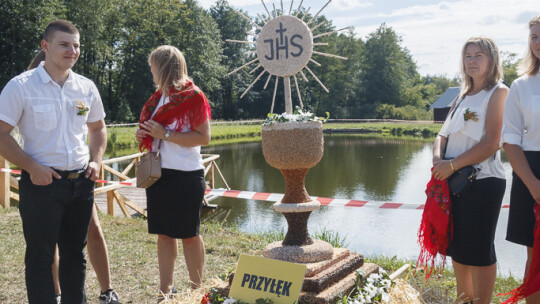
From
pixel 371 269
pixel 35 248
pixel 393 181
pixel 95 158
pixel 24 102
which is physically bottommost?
pixel 393 181

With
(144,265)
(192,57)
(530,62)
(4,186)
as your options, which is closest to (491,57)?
(530,62)

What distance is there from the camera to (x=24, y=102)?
2.46m

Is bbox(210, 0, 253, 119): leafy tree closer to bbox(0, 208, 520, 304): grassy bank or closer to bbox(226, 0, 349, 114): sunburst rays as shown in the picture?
bbox(0, 208, 520, 304): grassy bank

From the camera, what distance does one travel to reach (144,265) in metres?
3.89

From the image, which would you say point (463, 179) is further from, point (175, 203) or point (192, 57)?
point (192, 57)

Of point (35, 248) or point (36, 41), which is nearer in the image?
point (35, 248)

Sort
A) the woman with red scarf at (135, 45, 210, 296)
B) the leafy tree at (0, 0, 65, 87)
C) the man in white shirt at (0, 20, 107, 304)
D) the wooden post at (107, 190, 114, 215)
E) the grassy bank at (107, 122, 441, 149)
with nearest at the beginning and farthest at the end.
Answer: the man in white shirt at (0, 20, 107, 304) < the woman with red scarf at (135, 45, 210, 296) < the wooden post at (107, 190, 114, 215) < the grassy bank at (107, 122, 441, 149) < the leafy tree at (0, 0, 65, 87)

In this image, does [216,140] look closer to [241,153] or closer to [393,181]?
[241,153]

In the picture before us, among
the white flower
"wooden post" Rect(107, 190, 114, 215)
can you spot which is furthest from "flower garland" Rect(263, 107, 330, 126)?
"wooden post" Rect(107, 190, 114, 215)

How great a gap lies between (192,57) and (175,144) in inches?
1352

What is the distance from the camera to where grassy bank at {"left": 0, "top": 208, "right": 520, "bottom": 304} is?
318cm

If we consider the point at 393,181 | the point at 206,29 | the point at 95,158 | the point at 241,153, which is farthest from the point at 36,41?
the point at 95,158

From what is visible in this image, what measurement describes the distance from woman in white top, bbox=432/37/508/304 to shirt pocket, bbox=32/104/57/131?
6.98 ft

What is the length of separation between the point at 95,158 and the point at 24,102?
1.69 ft
